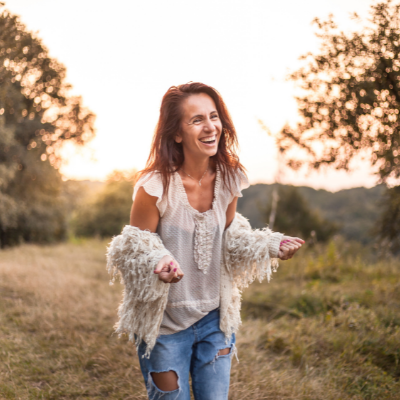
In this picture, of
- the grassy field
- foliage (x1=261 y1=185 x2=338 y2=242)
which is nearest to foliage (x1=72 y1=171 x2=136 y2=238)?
foliage (x1=261 y1=185 x2=338 y2=242)

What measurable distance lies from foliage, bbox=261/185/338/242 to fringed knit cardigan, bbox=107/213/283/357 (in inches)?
1088

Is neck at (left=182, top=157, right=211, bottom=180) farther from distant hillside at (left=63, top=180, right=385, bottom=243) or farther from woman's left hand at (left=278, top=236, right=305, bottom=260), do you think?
distant hillside at (left=63, top=180, right=385, bottom=243)

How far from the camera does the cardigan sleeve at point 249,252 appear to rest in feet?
7.11

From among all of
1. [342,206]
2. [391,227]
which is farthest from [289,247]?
[342,206]

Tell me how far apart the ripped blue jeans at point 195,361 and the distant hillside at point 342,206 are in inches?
963

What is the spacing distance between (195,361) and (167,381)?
0.73ft

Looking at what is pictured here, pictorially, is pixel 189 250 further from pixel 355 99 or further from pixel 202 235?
pixel 355 99

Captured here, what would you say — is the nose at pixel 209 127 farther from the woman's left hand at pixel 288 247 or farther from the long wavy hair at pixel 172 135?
the woman's left hand at pixel 288 247

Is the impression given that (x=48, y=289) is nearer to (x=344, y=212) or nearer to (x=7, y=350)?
(x=7, y=350)

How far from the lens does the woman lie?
6.47ft

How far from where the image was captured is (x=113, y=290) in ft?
22.5

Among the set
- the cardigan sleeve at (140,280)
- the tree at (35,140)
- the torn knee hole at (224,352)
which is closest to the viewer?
the cardigan sleeve at (140,280)

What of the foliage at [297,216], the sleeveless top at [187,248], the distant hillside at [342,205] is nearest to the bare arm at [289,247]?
the sleeveless top at [187,248]

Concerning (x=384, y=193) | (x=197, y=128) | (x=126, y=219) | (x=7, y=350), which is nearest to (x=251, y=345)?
(x=7, y=350)
